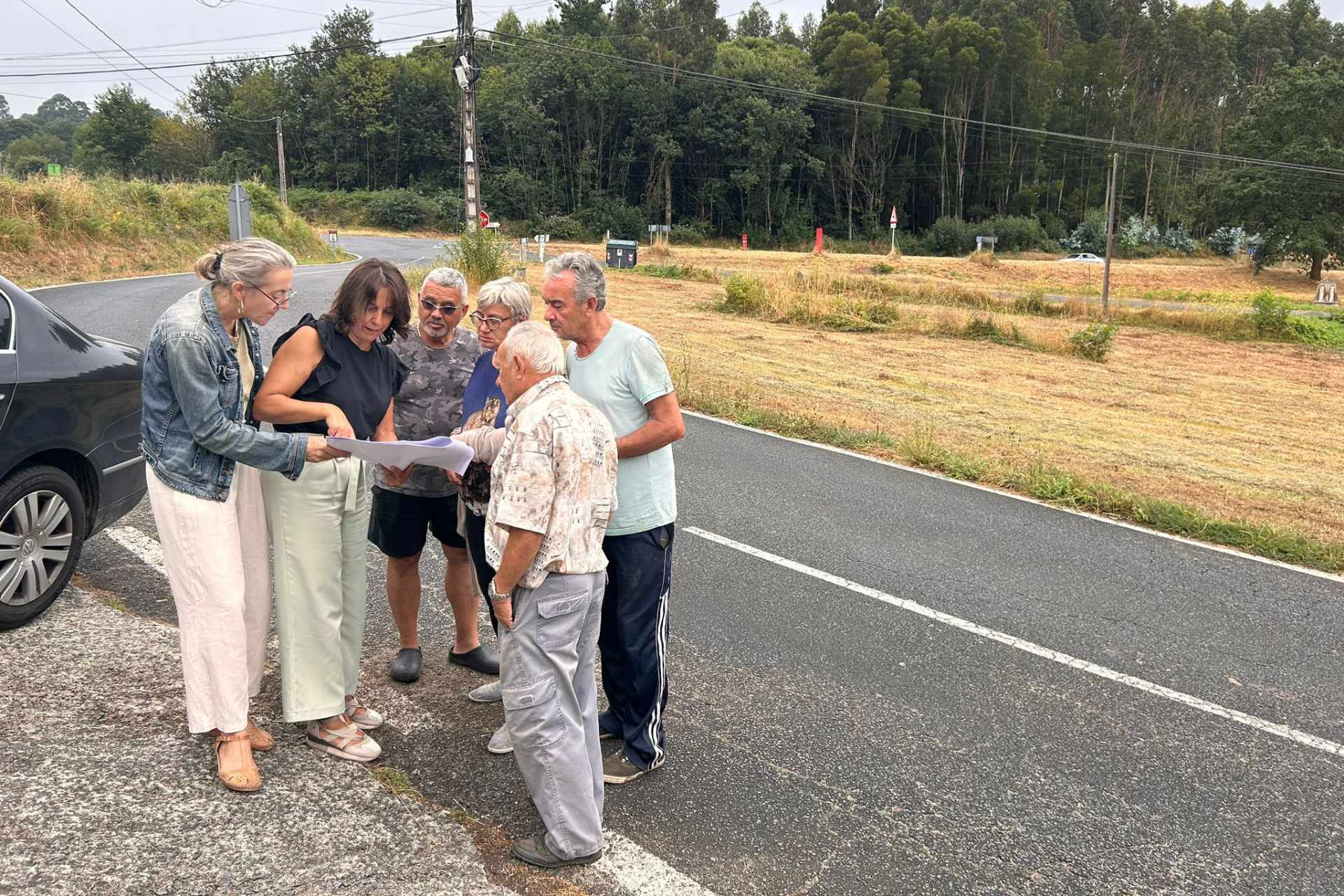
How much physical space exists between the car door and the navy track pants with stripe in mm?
2807

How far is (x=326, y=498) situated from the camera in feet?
11.7

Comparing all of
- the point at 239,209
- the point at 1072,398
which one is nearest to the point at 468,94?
the point at 239,209

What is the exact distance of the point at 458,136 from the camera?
8406 centimetres

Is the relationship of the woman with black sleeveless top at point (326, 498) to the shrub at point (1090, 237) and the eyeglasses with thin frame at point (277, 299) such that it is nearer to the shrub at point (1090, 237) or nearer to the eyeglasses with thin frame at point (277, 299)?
the eyeglasses with thin frame at point (277, 299)

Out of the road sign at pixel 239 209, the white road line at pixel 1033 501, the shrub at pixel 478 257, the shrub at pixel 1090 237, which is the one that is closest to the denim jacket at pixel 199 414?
the white road line at pixel 1033 501

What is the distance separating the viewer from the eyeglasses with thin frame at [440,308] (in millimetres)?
4227

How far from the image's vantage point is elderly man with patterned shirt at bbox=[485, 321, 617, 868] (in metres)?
2.92

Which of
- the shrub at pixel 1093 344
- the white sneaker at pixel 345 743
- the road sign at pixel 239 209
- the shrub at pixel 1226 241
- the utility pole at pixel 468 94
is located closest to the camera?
the white sneaker at pixel 345 743

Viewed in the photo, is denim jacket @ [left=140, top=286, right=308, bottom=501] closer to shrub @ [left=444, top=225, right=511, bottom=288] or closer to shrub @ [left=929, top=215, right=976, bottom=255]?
shrub @ [left=444, top=225, right=511, bottom=288]

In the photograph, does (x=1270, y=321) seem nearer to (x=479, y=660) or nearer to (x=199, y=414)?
(x=479, y=660)

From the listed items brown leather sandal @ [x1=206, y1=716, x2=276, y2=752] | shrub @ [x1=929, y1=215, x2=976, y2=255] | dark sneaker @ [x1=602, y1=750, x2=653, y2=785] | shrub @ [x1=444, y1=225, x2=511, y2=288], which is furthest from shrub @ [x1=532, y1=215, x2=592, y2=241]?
dark sneaker @ [x1=602, y1=750, x2=653, y2=785]

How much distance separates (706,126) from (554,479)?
269 ft

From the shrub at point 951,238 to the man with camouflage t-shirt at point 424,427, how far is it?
78.4 metres

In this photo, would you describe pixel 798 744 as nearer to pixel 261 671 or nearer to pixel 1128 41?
pixel 261 671
